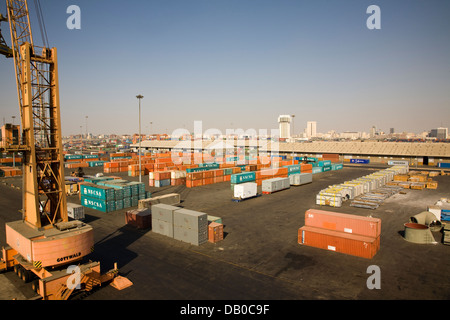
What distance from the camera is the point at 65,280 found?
1631 cm

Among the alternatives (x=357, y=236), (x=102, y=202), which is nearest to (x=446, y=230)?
(x=357, y=236)

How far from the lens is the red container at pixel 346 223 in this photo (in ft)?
75.4

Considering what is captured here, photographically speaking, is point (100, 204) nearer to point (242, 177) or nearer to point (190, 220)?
point (190, 220)

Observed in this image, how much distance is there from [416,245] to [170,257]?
22.5 m

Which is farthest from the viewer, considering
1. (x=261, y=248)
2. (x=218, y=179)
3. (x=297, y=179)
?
(x=218, y=179)

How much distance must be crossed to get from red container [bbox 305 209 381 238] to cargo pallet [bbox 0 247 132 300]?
1723 cm

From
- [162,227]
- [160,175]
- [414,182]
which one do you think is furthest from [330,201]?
[160,175]

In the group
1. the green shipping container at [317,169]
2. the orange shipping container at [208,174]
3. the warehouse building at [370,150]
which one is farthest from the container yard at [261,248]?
the warehouse building at [370,150]

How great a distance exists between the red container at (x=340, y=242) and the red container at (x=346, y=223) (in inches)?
16.9

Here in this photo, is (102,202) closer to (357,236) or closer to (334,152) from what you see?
(357,236)

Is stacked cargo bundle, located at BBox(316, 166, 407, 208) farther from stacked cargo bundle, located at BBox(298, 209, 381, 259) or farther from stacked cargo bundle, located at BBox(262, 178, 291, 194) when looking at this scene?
stacked cargo bundle, located at BBox(298, 209, 381, 259)

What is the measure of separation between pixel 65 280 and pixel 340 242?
68.3ft

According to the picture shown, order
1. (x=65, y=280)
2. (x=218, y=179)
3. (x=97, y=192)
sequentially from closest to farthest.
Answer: (x=65, y=280) → (x=97, y=192) → (x=218, y=179)
